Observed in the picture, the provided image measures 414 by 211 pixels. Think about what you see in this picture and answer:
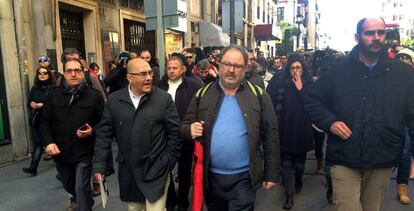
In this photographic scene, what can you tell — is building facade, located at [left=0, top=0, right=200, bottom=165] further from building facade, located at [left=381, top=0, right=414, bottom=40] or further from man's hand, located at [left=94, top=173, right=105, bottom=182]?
building facade, located at [left=381, top=0, right=414, bottom=40]

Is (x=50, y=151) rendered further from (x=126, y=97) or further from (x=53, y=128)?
(x=126, y=97)

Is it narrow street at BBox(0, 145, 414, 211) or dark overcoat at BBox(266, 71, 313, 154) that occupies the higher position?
dark overcoat at BBox(266, 71, 313, 154)

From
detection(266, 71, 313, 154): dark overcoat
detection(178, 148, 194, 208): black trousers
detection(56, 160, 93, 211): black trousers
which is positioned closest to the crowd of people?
detection(56, 160, 93, 211): black trousers

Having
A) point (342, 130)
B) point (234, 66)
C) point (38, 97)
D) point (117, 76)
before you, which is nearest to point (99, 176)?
point (234, 66)

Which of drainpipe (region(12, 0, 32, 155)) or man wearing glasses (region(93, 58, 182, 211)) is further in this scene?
drainpipe (region(12, 0, 32, 155))

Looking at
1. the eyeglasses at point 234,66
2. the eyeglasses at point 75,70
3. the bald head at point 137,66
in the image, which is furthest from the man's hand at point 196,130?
the eyeglasses at point 75,70

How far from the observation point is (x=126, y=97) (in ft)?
10.4

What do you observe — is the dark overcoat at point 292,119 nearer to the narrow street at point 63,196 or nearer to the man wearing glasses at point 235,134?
the narrow street at point 63,196

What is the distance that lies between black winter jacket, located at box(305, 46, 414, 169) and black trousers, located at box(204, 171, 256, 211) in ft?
2.50

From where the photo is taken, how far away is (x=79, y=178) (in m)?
3.82

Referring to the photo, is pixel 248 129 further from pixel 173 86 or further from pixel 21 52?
pixel 21 52

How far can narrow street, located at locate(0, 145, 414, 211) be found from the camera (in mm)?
4808

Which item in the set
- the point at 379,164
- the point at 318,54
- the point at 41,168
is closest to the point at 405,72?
the point at 379,164

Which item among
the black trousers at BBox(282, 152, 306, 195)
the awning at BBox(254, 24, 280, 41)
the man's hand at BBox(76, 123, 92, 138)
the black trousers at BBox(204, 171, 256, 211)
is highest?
the awning at BBox(254, 24, 280, 41)
